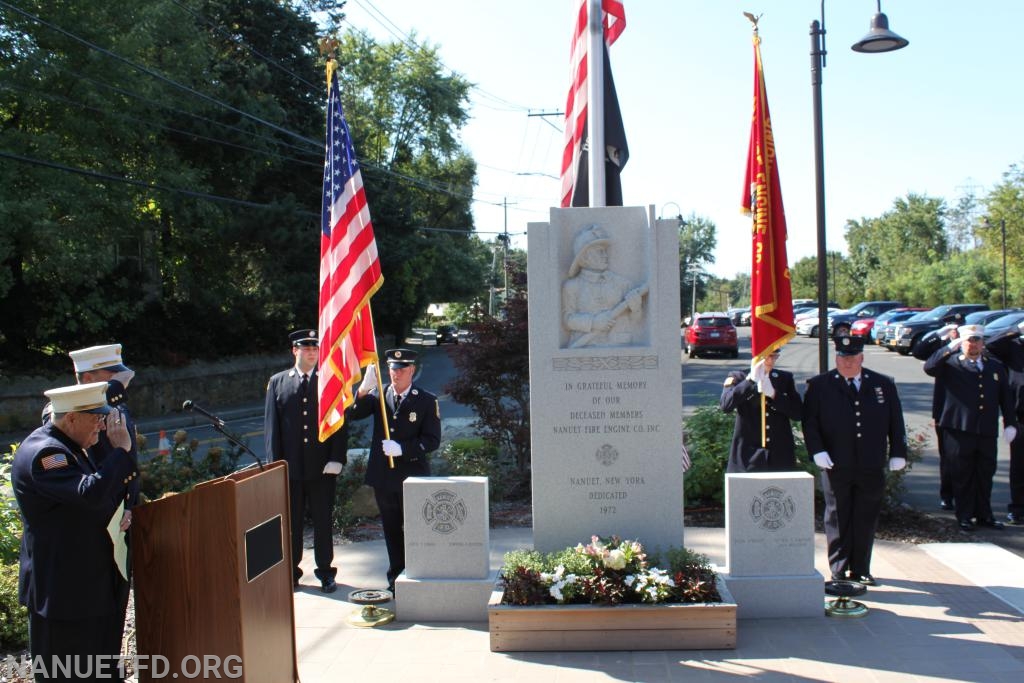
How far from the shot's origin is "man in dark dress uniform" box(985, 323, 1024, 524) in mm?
9039

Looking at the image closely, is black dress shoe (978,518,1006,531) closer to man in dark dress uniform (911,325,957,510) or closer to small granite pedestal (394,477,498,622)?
man in dark dress uniform (911,325,957,510)

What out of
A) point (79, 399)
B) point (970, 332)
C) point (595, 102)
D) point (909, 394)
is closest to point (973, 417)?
point (970, 332)

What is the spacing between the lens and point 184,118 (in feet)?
84.0

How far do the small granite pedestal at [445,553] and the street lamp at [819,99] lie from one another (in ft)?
17.1

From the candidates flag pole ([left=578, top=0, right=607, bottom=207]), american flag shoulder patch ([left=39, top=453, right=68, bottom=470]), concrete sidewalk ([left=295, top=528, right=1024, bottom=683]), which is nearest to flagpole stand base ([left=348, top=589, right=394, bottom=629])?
concrete sidewalk ([left=295, top=528, right=1024, bottom=683])

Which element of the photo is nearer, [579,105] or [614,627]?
[614,627]

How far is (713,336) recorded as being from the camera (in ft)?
122

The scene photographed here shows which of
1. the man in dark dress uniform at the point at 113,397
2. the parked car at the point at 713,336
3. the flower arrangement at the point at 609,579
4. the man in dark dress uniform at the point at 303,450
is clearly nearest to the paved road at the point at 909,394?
the parked car at the point at 713,336

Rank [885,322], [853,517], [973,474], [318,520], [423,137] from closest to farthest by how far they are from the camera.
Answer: [853,517]
[318,520]
[973,474]
[885,322]
[423,137]

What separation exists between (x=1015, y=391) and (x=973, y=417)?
0.96 meters

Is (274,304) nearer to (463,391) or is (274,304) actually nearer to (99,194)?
(99,194)

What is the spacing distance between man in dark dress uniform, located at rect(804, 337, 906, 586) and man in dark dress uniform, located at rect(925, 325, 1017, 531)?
7.29 feet

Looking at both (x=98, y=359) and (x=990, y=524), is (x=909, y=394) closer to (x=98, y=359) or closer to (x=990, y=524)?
(x=990, y=524)

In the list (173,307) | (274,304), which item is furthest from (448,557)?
(274,304)
